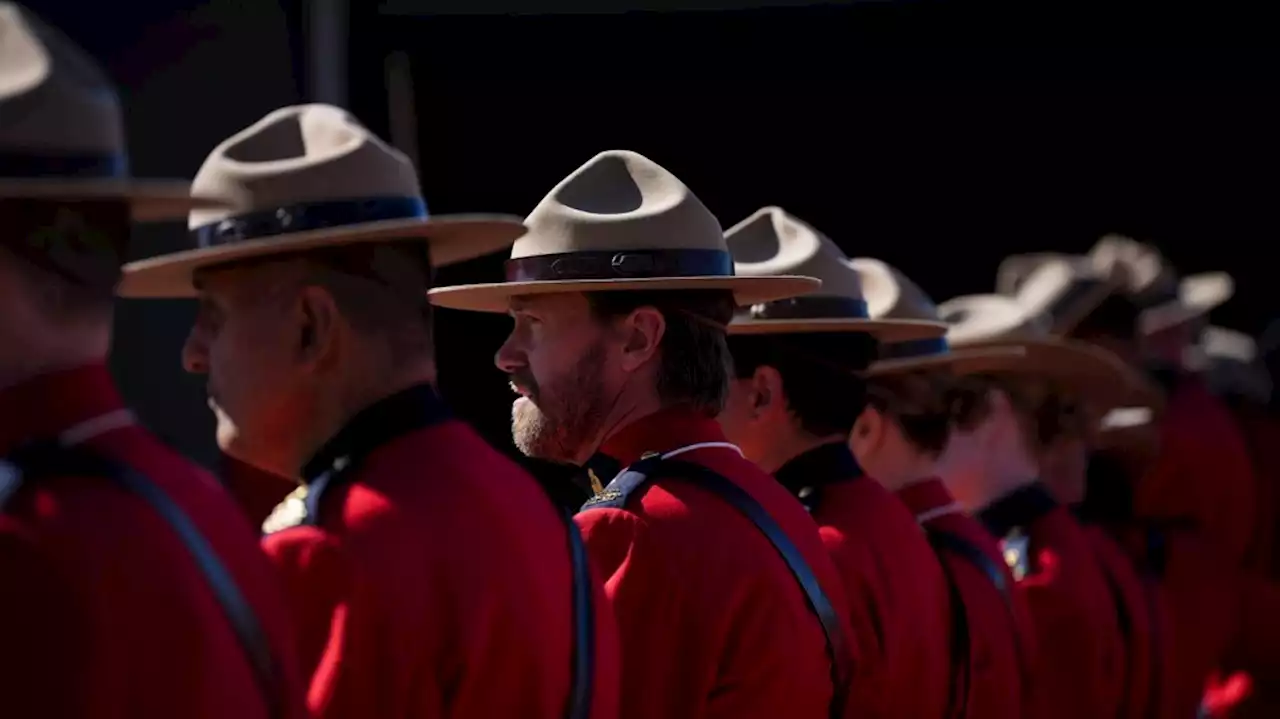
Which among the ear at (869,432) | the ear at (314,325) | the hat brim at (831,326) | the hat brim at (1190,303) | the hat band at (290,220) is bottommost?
the hat brim at (1190,303)

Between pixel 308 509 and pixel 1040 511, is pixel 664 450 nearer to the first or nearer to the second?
pixel 308 509

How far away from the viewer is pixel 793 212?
7211mm

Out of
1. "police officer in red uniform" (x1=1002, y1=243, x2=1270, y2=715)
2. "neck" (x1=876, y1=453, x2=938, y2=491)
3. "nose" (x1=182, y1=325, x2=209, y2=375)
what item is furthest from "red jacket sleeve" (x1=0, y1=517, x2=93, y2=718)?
"police officer in red uniform" (x1=1002, y1=243, x2=1270, y2=715)

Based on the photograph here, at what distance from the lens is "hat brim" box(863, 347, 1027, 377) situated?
4602mm

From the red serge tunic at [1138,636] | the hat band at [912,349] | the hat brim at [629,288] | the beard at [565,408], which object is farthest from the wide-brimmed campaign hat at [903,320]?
the beard at [565,408]

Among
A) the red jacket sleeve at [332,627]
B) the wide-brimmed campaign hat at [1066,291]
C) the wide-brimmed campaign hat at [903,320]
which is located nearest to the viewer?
the red jacket sleeve at [332,627]

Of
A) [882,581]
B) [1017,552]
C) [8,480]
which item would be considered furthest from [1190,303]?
[8,480]

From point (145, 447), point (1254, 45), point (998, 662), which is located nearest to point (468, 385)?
point (998, 662)

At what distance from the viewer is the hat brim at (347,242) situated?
232cm

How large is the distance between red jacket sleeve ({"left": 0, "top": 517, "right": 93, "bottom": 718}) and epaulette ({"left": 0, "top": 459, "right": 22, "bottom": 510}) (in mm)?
44

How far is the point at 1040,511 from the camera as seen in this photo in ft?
16.4

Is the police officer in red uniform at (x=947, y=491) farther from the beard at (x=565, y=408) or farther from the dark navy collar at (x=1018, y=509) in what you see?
the beard at (x=565, y=408)

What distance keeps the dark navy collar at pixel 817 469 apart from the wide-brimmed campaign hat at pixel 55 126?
6.96ft

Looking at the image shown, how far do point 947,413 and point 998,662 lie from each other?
0.71 metres
